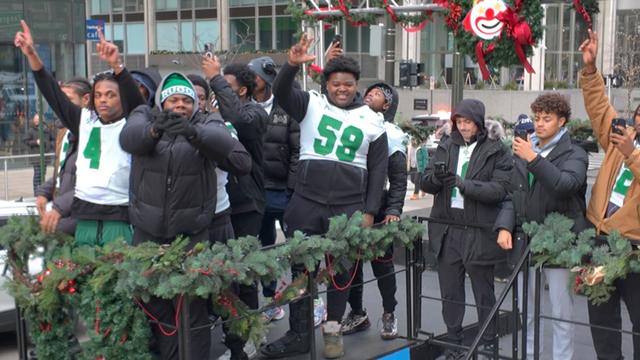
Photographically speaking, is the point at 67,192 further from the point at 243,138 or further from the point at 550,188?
the point at 550,188

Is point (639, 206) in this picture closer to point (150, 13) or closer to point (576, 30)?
point (576, 30)

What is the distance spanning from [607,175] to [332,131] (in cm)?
181

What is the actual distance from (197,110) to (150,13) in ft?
172

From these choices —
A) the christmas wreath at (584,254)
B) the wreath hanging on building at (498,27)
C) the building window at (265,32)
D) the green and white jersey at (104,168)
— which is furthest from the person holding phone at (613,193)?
the building window at (265,32)

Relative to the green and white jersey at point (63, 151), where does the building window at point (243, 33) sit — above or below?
above

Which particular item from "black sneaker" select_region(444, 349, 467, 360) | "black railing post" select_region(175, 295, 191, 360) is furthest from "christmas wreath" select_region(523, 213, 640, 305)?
"black railing post" select_region(175, 295, 191, 360)

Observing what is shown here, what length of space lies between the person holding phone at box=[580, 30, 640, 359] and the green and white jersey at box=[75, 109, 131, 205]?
2914mm

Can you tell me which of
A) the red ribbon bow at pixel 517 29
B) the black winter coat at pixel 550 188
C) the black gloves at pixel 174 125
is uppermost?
the red ribbon bow at pixel 517 29

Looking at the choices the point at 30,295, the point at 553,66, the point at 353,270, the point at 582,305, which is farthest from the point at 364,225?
the point at 553,66

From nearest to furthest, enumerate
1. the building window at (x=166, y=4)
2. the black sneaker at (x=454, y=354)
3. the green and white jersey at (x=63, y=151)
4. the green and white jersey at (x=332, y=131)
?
the green and white jersey at (x=63, y=151) → the green and white jersey at (x=332, y=131) → the black sneaker at (x=454, y=354) → the building window at (x=166, y=4)

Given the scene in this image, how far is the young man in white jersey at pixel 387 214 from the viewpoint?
588 cm

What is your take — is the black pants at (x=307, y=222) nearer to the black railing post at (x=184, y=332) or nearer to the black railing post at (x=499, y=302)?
the black railing post at (x=499, y=302)

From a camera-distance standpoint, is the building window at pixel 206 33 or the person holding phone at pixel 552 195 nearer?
the person holding phone at pixel 552 195

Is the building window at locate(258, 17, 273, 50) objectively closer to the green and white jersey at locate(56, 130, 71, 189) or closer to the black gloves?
the green and white jersey at locate(56, 130, 71, 189)
